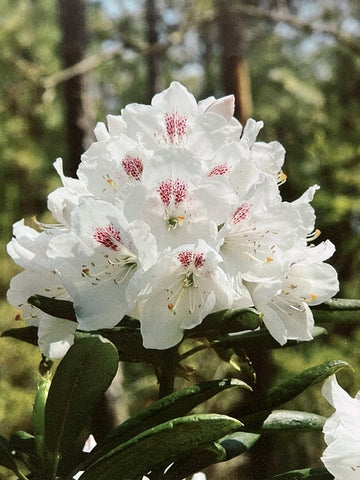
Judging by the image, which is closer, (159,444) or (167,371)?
(159,444)

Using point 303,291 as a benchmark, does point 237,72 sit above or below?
above

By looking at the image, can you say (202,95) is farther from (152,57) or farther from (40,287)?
(40,287)

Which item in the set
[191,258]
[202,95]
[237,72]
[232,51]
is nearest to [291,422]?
[191,258]

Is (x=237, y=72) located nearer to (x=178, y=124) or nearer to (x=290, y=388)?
(x=178, y=124)

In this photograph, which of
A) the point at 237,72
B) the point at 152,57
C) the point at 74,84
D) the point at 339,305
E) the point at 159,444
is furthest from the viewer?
the point at 152,57

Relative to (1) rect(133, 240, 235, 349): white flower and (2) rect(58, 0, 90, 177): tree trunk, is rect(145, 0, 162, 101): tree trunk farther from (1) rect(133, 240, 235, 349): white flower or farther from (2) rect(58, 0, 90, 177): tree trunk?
(1) rect(133, 240, 235, 349): white flower

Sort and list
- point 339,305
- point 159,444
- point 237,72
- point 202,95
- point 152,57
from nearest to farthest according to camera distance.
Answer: point 159,444 < point 339,305 < point 237,72 < point 152,57 < point 202,95

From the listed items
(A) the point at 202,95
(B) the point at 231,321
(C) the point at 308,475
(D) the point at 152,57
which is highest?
(D) the point at 152,57

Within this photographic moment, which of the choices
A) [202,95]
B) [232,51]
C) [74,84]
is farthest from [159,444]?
[202,95]
